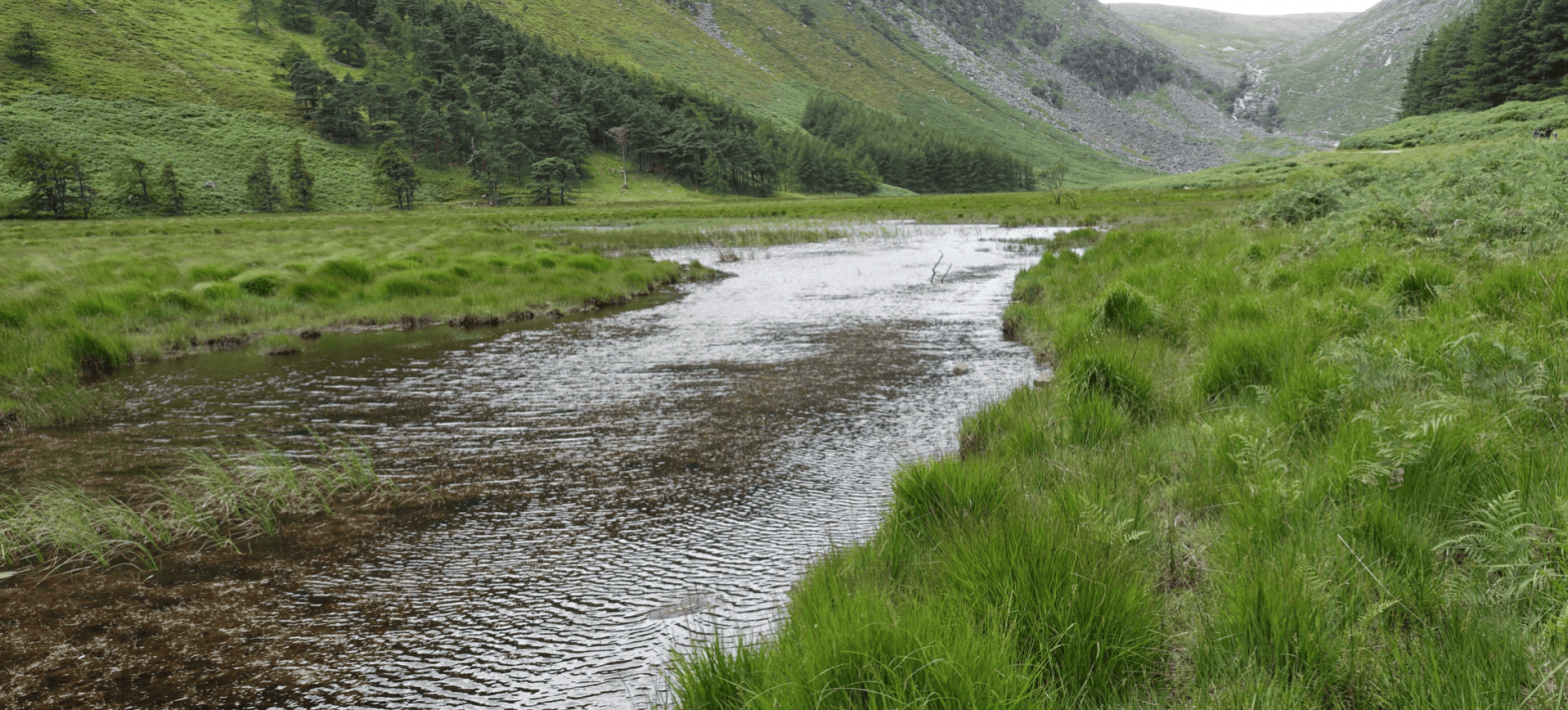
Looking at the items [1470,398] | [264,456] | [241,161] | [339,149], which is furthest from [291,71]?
[1470,398]

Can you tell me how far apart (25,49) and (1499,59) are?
216105 mm

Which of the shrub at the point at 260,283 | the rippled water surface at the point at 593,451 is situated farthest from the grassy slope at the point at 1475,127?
the shrub at the point at 260,283

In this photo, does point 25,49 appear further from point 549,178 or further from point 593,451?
point 593,451

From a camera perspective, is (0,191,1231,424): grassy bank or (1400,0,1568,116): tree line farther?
(1400,0,1568,116): tree line

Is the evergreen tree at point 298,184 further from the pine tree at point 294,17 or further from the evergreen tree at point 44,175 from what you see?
the pine tree at point 294,17

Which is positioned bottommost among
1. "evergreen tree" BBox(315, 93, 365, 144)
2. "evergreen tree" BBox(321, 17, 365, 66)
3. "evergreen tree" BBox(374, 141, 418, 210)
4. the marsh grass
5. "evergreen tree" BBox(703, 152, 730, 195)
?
the marsh grass

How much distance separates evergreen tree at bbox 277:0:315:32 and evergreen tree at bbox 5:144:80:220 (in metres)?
88.2

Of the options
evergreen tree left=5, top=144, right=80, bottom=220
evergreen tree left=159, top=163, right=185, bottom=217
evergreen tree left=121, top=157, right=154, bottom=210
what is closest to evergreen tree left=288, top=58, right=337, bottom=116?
evergreen tree left=159, top=163, right=185, bottom=217

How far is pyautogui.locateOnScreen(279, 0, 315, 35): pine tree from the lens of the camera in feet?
464

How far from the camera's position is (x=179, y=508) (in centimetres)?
550

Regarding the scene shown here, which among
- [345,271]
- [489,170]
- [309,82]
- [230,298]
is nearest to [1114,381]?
[230,298]

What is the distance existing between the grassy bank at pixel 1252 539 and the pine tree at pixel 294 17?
621 feet

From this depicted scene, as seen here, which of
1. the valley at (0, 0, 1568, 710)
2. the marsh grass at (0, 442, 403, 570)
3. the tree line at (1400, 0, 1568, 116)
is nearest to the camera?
the valley at (0, 0, 1568, 710)

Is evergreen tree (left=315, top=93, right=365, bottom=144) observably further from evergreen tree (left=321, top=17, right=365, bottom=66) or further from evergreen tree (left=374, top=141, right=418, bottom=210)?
evergreen tree (left=321, top=17, right=365, bottom=66)
